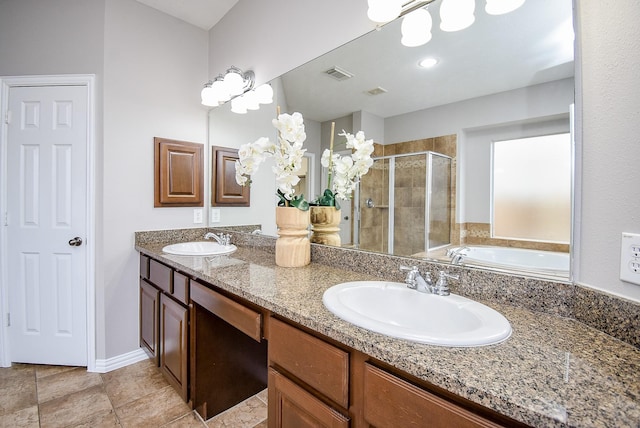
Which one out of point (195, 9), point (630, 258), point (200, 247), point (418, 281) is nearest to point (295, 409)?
point (418, 281)

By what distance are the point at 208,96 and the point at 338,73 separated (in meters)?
1.20

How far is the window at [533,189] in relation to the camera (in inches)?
34.0

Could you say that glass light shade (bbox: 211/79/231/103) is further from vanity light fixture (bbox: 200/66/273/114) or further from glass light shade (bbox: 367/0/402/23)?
glass light shade (bbox: 367/0/402/23)

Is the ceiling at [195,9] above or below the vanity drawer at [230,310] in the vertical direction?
above

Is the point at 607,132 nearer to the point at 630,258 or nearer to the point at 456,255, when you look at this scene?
the point at 630,258

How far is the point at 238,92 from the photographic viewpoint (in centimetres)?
209

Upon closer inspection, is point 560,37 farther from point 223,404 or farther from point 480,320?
point 223,404

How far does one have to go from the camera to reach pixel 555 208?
2.89 ft

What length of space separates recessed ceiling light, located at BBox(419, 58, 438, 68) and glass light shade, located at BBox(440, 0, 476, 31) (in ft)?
0.36

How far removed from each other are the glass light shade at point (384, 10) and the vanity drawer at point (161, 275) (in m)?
1.60

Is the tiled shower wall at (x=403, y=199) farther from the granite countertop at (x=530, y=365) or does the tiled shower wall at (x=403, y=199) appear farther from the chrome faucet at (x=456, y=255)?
the granite countertop at (x=530, y=365)

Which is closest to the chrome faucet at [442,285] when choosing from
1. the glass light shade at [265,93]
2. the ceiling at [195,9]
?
the glass light shade at [265,93]

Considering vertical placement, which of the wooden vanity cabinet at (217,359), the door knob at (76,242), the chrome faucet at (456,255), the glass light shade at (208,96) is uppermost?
the glass light shade at (208,96)

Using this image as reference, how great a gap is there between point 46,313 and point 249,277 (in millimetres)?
1799
